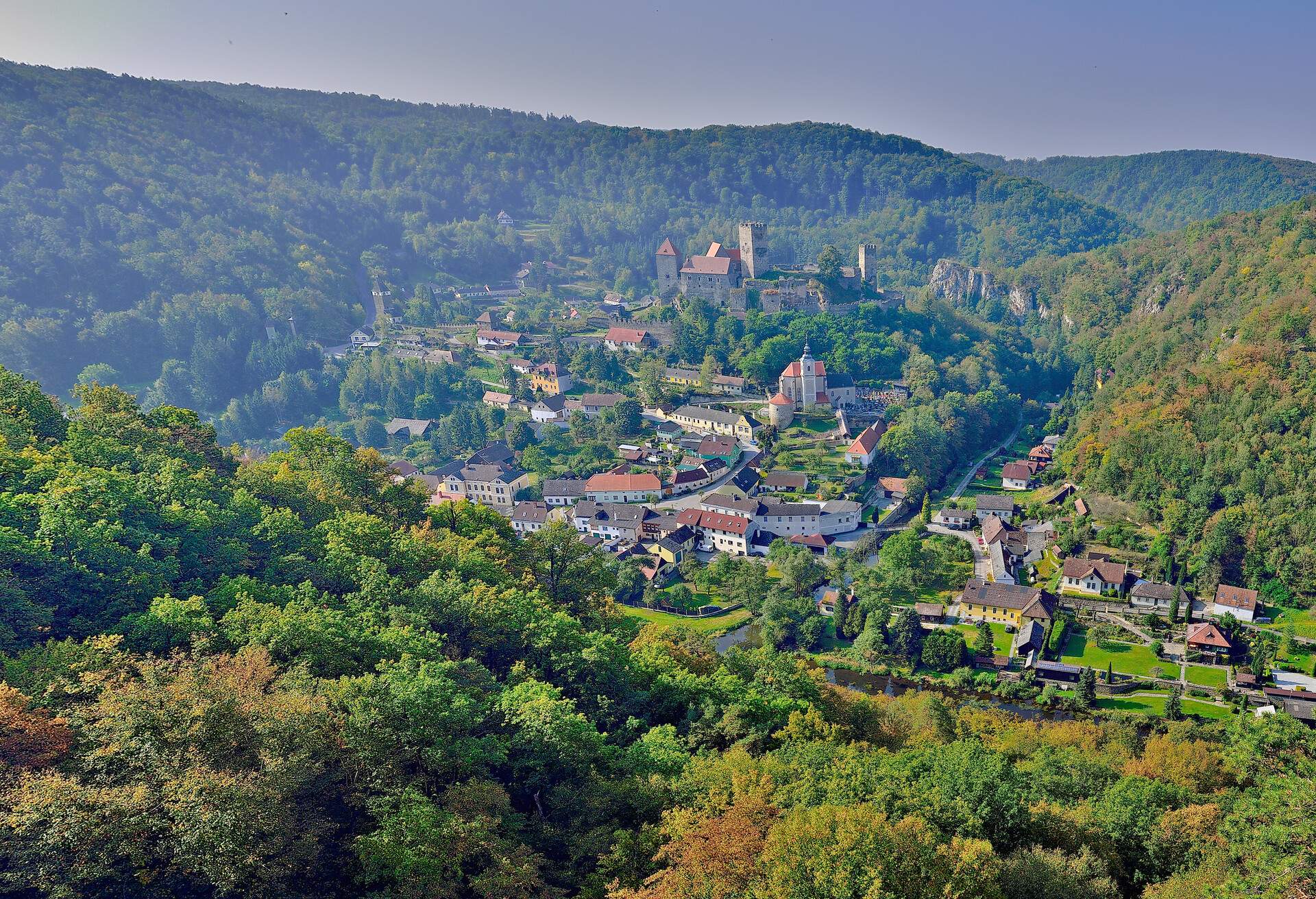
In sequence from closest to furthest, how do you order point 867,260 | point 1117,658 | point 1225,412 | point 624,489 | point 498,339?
point 1117,658, point 1225,412, point 624,489, point 498,339, point 867,260

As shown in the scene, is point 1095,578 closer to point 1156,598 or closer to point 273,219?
point 1156,598

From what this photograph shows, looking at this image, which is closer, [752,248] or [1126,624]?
[1126,624]

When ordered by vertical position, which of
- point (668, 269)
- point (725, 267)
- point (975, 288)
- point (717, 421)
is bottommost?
point (717, 421)

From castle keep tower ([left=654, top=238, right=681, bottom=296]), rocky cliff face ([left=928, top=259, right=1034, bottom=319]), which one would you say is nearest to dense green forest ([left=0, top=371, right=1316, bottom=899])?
castle keep tower ([left=654, top=238, right=681, bottom=296])

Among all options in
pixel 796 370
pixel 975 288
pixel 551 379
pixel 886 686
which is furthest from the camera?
pixel 975 288

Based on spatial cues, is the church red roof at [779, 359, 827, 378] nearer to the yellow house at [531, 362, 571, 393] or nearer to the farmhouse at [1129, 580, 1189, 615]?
the yellow house at [531, 362, 571, 393]

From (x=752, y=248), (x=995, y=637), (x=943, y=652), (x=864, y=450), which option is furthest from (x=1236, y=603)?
(x=752, y=248)

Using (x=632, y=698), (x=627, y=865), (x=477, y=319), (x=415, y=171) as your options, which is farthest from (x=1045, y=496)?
(x=415, y=171)
